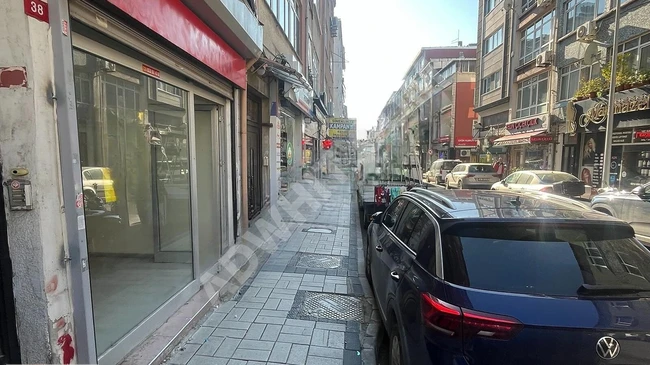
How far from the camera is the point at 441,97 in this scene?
133ft

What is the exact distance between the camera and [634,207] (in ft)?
26.4

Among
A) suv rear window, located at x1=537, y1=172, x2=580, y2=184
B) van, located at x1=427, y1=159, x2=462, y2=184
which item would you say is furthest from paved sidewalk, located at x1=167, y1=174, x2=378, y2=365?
van, located at x1=427, y1=159, x2=462, y2=184

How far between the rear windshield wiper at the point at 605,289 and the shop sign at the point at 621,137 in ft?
57.5

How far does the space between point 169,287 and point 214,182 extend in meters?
1.93

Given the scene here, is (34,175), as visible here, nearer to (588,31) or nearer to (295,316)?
(295,316)

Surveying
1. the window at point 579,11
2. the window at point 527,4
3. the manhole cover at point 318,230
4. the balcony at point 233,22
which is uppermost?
the window at point 527,4

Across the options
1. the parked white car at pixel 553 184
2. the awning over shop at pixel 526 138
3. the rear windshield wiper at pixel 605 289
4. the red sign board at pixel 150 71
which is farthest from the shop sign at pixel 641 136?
the red sign board at pixel 150 71

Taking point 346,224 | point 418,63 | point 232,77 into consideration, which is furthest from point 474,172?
point 418,63

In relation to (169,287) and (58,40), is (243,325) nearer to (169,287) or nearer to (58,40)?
(169,287)

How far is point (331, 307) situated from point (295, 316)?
0.52 meters

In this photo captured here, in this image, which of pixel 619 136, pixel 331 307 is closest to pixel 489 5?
pixel 619 136

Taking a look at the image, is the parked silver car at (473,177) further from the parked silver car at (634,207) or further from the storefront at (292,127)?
the parked silver car at (634,207)

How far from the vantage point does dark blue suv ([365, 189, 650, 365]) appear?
1.81 metres

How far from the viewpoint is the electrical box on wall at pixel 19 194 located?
201cm
